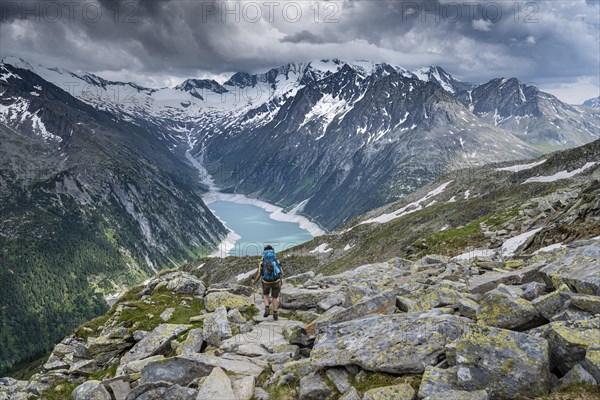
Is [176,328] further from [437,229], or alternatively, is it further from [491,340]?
[437,229]

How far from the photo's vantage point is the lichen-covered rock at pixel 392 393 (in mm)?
11141

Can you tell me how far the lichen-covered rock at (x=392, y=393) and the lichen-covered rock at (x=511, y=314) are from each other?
3708 millimetres

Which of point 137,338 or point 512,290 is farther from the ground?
point 512,290

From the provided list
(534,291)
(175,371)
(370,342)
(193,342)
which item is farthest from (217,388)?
(534,291)

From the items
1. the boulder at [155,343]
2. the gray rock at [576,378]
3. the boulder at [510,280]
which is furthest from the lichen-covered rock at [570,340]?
the boulder at [155,343]

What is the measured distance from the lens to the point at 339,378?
13.3m

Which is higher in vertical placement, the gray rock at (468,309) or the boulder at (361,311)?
the gray rock at (468,309)

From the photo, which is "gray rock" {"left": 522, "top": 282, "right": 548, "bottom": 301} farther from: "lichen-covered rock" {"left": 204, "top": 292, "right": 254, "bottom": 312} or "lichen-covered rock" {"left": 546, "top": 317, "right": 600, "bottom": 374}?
"lichen-covered rock" {"left": 204, "top": 292, "right": 254, "bottom": 312}

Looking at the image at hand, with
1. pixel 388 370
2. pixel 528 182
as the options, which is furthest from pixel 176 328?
pixel 528 182

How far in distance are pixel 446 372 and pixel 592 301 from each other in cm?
495

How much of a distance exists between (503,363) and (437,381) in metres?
1.78

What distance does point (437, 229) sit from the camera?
92000 millimetres

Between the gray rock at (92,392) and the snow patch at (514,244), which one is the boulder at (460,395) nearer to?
the gray rock at (92,392)

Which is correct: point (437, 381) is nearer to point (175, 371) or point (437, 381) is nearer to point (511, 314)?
point (511, 314)
